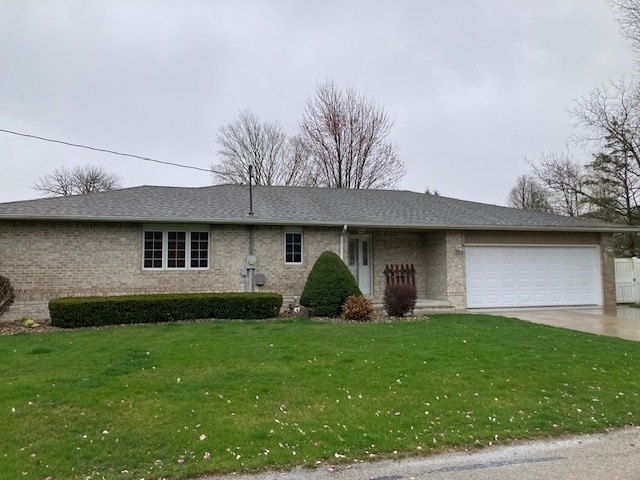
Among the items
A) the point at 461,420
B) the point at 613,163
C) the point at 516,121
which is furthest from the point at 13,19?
the point at 613,163

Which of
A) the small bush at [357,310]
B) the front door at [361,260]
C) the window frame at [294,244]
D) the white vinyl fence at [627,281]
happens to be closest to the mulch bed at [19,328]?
the window frame at [294,244]

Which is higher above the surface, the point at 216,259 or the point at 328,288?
the point at 216,259

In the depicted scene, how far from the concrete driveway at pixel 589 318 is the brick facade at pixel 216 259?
1.36 m

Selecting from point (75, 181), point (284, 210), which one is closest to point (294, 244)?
point (284, 210)

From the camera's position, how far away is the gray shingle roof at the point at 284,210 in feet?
41.5

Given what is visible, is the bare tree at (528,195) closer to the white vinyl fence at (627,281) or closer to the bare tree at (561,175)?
the bare tree at (561,175)

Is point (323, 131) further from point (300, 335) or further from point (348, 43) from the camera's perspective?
point (300, 335)

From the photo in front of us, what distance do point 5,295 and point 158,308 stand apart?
12.0 ft

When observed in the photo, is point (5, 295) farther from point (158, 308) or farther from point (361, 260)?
point (361, 260)

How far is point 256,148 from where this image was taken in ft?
109

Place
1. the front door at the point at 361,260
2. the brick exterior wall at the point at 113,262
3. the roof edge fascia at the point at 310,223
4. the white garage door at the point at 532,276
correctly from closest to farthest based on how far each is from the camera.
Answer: the roof edge fascia at the point at 310,223
the brick exterior wall at the point at 113,262
the white garage door at the point at 532,276
the front door at the point at 361,260

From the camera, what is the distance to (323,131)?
32.1 meters

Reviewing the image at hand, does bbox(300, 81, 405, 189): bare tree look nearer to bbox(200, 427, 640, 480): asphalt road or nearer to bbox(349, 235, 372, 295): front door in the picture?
bbox(349, 235, 372, 295): front door

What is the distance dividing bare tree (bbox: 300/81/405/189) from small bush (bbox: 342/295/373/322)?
20480 mm
